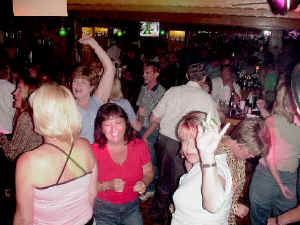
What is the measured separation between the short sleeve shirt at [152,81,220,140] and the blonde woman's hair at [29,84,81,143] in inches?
65.6

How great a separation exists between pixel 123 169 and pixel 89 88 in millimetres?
968

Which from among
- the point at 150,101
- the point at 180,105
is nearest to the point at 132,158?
the point at 180,105

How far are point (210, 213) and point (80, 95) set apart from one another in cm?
161

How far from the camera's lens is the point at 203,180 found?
1326 mm

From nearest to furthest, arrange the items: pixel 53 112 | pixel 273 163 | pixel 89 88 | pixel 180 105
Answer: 1. pixel 53 112
2. pixel 273 163
3. pixel 89 88
4. pixel 180 105

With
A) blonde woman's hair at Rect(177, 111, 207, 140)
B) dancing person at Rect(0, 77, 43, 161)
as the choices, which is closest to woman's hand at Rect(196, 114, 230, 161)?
blonde woman's hair at Rect(177, 111, 207, 140)

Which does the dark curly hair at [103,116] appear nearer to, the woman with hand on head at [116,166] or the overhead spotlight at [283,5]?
the woman with hand on head at [116,166]

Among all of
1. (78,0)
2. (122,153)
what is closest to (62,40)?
(78,0)

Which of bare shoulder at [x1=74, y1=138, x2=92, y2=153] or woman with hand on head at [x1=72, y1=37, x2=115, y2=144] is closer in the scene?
bare shoulder at [x1=74, y1=138, x2=92, y2=153]

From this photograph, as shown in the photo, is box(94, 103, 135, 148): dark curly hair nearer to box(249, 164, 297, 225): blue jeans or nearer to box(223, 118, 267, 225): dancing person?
box(223, 118, 267, 225): dancing person

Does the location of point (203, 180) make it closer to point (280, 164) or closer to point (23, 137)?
point (280, 164)

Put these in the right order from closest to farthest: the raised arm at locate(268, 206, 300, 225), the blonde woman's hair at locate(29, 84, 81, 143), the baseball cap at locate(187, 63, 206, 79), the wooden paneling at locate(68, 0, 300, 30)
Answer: the blonde woman's hair at locate(29, 84, 81, 143)
the raised arm at locate(268, 206, 300, 225)
the wooden paneling at locate(68, 0, 300, 30)
the baseball cap at locate(187, 63, 206, 79)

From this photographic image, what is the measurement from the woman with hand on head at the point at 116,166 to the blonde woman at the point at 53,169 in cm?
39

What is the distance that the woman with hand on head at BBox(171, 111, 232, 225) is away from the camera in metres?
1.30
